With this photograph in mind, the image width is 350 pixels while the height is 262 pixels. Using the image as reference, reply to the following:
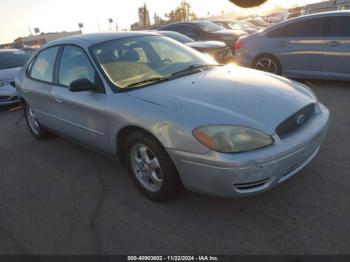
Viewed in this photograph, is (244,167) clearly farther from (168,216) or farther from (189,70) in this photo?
(189,70)

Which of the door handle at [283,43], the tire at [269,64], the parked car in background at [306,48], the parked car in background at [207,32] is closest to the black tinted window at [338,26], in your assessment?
the parked car in background at [306,48]

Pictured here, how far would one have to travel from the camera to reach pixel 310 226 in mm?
2684

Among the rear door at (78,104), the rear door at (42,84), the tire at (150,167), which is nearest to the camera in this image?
the tire at (150,167)

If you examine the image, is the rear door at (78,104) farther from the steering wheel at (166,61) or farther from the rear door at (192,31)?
the rear door at (192,31)

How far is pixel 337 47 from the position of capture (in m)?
6.36

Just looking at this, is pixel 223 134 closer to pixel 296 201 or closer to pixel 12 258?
pixel 296 201

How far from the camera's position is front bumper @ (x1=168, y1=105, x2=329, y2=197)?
2.55 metres

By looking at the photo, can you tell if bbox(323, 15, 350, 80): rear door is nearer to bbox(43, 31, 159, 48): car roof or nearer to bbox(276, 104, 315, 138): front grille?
bbox(276, 104, 315, 138): front grille

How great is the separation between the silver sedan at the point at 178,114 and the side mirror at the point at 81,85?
1 centimetres

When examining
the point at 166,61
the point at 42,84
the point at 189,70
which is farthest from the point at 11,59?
the point at 189,70

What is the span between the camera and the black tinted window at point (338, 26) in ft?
20.9

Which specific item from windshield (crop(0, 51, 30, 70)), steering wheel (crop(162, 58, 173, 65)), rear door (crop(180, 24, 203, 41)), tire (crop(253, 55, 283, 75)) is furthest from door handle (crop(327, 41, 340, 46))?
windshield (crop(0, 51, 30, 70))

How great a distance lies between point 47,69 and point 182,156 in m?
2.70

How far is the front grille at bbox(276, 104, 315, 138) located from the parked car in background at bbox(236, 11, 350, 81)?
3.80 metres
